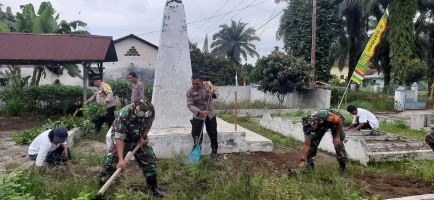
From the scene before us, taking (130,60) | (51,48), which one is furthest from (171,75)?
(130,60)

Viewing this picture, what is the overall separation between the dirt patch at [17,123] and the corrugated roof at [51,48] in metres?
1.82

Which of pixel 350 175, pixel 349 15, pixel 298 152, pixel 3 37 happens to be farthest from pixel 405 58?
pixel 3 37

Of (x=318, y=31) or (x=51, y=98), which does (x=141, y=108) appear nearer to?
(x=51, y=98)

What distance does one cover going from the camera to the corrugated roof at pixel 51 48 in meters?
10.6

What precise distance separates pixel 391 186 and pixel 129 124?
341cm

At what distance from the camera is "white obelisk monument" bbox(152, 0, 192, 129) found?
22.8 feet

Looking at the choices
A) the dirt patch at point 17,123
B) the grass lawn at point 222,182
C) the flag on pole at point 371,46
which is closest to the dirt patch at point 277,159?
the grass lawn at point 222,182

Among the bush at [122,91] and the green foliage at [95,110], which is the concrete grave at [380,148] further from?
the bush at [122,91]

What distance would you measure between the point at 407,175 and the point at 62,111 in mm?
11194

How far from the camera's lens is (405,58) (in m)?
19.6

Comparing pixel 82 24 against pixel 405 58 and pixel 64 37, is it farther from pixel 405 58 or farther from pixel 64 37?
pixel 405 58

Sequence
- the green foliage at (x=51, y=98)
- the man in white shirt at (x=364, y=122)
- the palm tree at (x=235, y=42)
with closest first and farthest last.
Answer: the man in white shirt at (x=364, y=122)
the green foliage at (x=51, y=98)
the palm tree at (x=235, y=42)

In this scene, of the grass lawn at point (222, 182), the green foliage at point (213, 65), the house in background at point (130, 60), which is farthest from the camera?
the green foliage at point (213, 65)

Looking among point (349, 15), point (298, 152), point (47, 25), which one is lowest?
point (298, 152)
